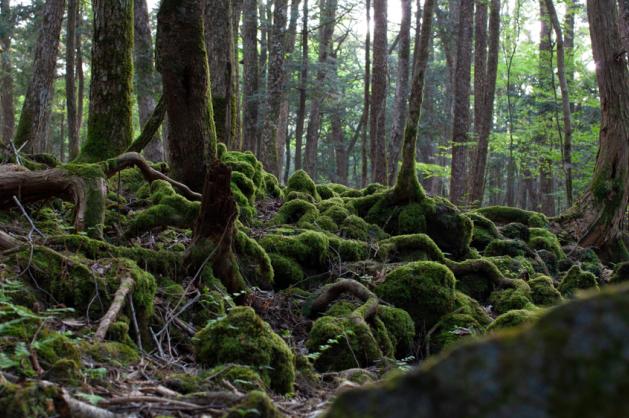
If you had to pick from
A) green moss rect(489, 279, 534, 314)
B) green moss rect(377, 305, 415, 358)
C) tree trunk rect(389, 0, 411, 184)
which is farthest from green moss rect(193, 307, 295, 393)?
tree trunk rect(389, 0, 411, 184)

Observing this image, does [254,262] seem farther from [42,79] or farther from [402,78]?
[402,78]

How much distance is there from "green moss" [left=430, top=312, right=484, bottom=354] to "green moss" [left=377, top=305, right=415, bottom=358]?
0.28 meters

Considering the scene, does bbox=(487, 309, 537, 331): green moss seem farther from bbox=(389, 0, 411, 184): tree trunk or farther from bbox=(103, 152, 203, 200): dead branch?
bbox=(389, 0, 411, 184): tree trunk

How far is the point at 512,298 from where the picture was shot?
7320 mm

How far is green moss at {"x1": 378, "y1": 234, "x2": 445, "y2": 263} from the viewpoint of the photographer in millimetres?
8188

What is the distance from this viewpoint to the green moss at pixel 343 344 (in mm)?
5008

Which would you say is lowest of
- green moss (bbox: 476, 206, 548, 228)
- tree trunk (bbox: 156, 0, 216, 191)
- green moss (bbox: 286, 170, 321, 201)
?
green moss (bbox: 476, 206, 548, 228)

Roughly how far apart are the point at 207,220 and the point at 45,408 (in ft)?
10.3

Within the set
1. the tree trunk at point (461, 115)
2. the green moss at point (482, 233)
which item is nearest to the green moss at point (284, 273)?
the green moss at point (482, 233)

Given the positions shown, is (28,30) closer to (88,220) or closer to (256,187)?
(256,187)

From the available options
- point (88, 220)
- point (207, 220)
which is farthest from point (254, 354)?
point (88, 220)

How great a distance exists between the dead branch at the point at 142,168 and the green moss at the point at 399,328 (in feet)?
8.36

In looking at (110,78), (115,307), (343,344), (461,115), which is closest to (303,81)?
(461,115)

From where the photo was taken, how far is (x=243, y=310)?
4.31 metres
